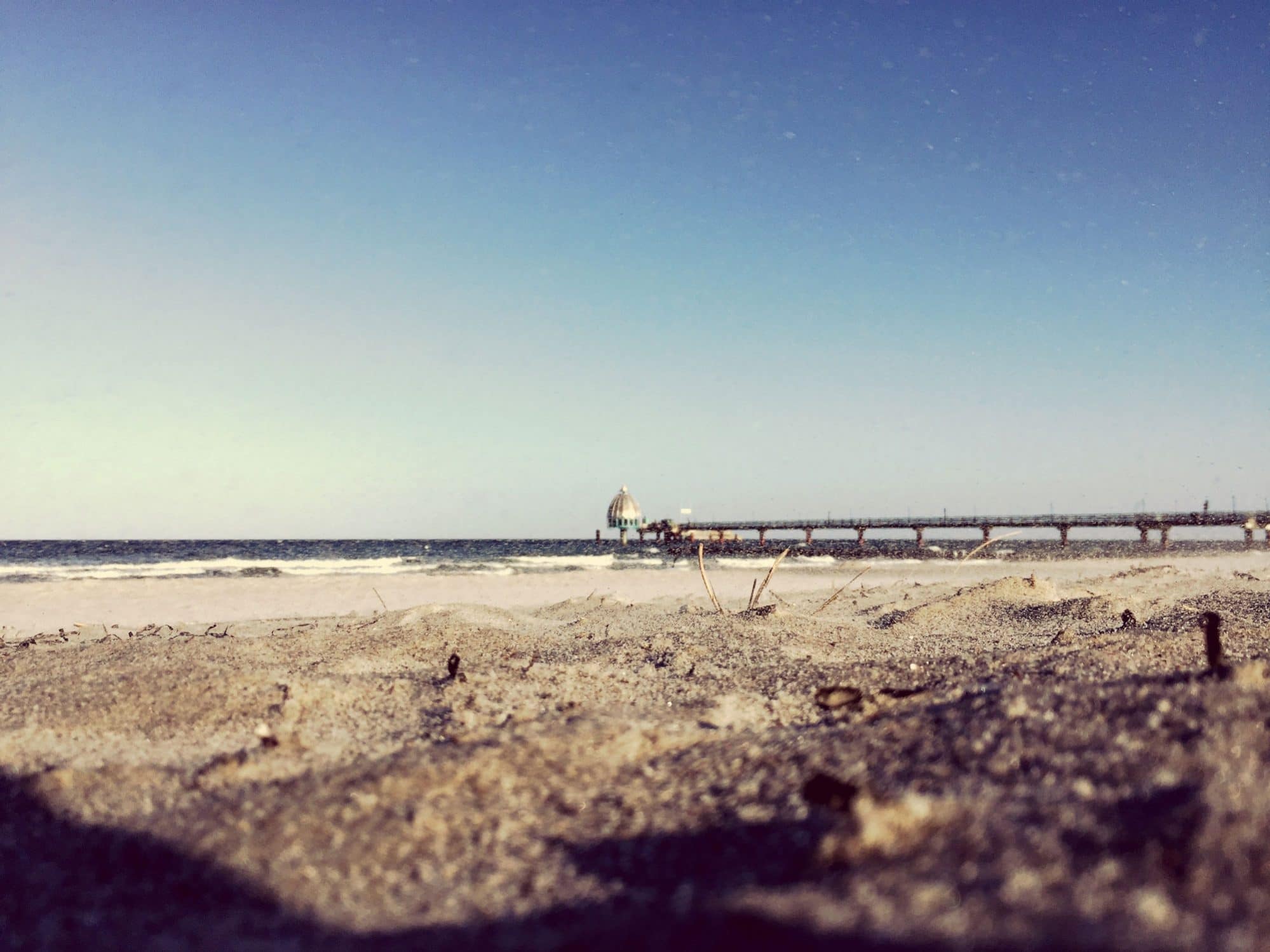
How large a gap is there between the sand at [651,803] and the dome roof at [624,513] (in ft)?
188

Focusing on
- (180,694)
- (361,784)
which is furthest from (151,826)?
(180,694)

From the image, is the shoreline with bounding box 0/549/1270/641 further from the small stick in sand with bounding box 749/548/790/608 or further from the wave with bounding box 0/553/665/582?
the wave with bounding box 0/553/665/582

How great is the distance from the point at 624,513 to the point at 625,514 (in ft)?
0.42

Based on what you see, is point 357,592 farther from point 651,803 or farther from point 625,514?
point 625,514

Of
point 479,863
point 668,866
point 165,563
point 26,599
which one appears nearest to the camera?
point 668,866

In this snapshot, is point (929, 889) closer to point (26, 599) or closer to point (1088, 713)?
point (1088, 713)

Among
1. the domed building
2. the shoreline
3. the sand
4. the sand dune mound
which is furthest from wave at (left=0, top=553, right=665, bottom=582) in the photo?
the domed building

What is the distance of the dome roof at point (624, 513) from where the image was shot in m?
61.4

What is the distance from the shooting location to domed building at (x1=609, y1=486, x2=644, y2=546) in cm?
6140

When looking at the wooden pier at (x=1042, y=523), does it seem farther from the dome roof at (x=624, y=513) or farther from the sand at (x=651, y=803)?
the sand at (x=651, y=803)

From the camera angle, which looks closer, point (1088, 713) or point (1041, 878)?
point (1041, 878)

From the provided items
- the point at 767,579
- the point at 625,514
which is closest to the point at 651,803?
the point at 767,579

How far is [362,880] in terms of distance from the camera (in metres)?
1.49

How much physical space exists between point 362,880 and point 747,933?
87 cm
